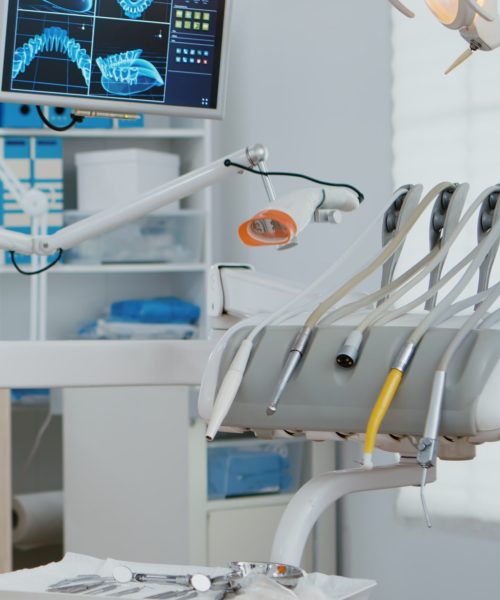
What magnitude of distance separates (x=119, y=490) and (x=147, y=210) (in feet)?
4.75

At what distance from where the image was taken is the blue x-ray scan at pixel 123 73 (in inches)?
49.1

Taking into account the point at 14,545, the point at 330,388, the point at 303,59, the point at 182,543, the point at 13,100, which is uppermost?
the point at 303,59

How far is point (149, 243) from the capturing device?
132 inches

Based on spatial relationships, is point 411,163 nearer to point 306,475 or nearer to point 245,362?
point 306,475

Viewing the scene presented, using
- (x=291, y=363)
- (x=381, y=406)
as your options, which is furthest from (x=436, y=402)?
(x=291, y=363)

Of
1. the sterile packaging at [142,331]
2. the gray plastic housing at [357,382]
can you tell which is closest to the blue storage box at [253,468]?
A: the sterile packaging at [142,331]

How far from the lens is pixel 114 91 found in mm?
1252

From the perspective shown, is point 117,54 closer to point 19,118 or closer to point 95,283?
point 19,118

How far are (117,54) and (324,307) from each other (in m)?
0.50

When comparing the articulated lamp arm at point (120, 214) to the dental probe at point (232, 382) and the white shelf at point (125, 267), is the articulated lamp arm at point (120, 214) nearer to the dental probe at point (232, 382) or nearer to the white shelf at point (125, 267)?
the dental probe at point (232, 382)

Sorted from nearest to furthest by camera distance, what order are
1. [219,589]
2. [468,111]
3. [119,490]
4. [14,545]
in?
[219,589] < [468,111] < [119,490] < [14,545]

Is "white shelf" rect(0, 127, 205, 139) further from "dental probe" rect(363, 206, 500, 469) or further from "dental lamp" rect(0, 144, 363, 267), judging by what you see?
"dental probe" rect(363, 206, 500, 469)

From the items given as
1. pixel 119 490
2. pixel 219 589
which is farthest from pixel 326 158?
pixel 219 589

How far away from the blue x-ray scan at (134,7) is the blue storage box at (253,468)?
1471 millimetres
